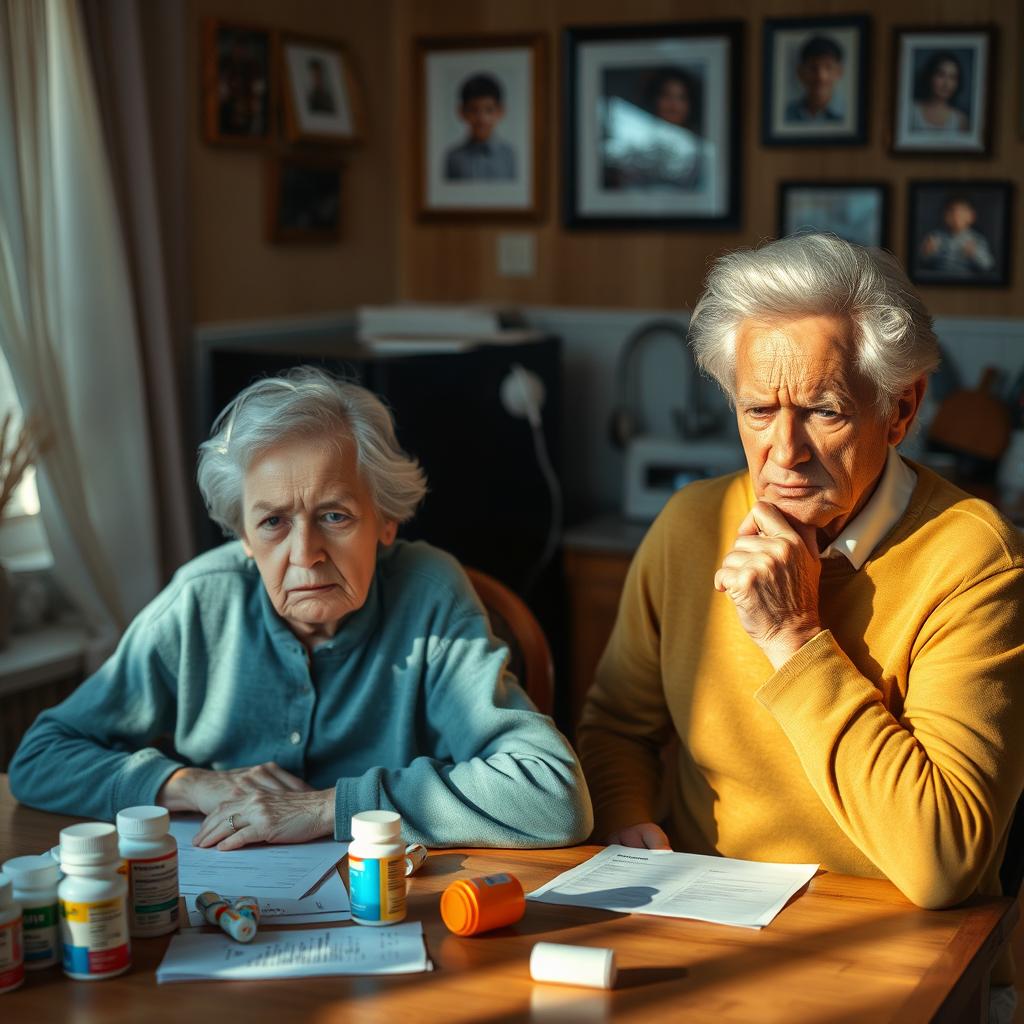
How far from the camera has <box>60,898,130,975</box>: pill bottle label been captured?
1.32m

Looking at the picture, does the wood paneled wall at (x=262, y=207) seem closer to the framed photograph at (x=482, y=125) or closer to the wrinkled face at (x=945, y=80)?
the framed photograph at (x=482, y=125)

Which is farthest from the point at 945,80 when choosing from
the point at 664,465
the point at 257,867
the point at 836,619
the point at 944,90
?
the point at 257,867

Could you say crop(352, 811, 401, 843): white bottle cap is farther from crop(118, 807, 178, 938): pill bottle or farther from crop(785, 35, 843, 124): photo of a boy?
crop(785, 35, 843, 124): photo of a boy

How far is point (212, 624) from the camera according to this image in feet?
6.23

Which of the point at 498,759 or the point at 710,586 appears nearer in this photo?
the point at 498,759

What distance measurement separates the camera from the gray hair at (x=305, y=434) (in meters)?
1.83

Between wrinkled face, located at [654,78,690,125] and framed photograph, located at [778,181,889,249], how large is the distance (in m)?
0.33

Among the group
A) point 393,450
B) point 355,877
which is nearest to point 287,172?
point 393,450

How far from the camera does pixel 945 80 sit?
3.51 meters

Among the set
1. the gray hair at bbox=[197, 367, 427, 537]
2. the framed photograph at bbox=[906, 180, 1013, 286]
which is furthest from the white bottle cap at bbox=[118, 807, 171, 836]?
the framed photograph at bbox=[906, 180, 1013, 286]

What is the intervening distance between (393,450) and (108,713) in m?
0.51

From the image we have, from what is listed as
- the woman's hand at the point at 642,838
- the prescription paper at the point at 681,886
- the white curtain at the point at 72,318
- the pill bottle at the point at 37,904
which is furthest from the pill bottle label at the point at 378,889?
the white curtain at the point at 72,318

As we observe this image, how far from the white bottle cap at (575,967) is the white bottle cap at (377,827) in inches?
7.4

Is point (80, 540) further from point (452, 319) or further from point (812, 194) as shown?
point (812, 194)
